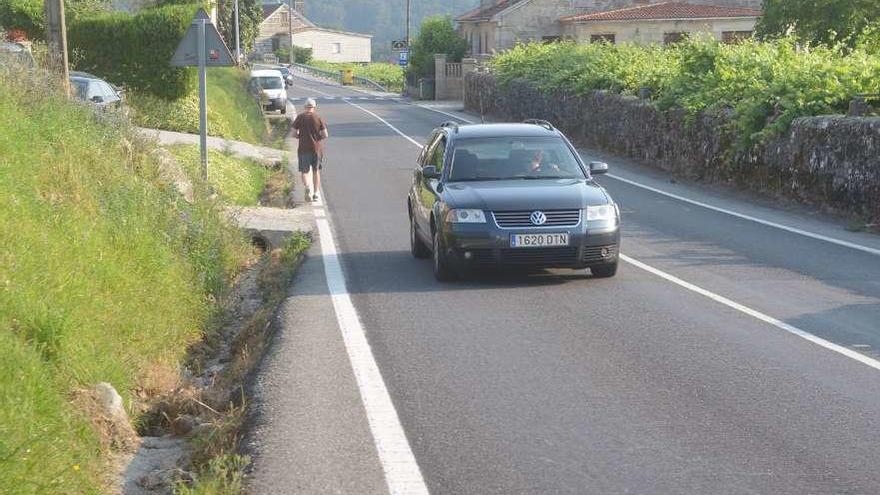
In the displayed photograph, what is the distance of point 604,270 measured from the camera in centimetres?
1319

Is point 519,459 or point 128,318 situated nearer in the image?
point 519,459

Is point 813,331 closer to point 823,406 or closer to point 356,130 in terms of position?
point 823,406

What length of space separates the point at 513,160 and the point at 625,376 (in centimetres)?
561

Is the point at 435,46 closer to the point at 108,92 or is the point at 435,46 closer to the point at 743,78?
the point at 108,92

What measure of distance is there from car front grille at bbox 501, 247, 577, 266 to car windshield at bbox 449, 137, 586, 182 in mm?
1435

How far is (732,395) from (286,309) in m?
4.64

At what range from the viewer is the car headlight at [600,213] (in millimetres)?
12867

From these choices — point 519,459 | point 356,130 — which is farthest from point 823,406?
point 356,130

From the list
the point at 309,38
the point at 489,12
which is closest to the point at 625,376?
the point at 489,12

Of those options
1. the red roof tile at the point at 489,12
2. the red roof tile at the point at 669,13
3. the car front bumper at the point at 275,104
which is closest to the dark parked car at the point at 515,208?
the car front bumper at the point at 275,104

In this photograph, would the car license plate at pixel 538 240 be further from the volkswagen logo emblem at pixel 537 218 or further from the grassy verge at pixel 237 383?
the grassy verge at pixel 237 383

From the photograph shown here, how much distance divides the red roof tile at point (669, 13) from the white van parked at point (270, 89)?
2207cm

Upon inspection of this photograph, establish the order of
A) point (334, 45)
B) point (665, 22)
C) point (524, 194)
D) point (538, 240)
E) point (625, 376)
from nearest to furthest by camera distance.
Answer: point (625, 376), point (538, 240), point (524, 194), point (665, 22), point (334, 45)

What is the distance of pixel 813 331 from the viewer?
10328 mm
